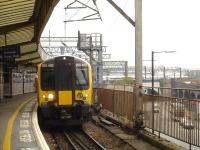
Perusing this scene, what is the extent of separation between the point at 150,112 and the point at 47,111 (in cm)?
438

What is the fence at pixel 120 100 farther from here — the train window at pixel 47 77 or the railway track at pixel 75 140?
the train window at pixel 47 77

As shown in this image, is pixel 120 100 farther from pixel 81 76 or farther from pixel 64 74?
pixel 64 74

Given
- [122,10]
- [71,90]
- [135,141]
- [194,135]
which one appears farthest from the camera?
[71,90]

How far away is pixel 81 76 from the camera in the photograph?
1731 cm

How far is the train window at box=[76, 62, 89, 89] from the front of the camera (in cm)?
1714

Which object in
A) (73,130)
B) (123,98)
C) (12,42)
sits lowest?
(73,130)

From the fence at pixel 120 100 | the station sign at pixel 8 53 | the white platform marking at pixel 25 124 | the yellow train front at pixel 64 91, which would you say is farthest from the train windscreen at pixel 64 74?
the station sign at pixel 8 53

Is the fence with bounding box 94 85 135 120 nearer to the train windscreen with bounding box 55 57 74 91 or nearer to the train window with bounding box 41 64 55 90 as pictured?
the train windscreen with bounding box 55 57 74 91

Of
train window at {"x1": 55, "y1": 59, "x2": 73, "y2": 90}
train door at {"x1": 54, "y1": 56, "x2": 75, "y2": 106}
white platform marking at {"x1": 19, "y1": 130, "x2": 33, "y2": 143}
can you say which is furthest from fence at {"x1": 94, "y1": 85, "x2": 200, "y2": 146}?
white platform marking at {"x1": 19, "y1": 130, "x2": 33, "y2": 143}

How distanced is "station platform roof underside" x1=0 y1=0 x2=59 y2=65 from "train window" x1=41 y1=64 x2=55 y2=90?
5.70 ft

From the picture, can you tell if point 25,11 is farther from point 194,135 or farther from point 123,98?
point 194,135

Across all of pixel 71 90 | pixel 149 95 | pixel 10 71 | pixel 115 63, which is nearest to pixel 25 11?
pixel 71 90

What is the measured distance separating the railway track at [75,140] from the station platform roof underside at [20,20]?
13.8 feet

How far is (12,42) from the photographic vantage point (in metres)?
27.4
